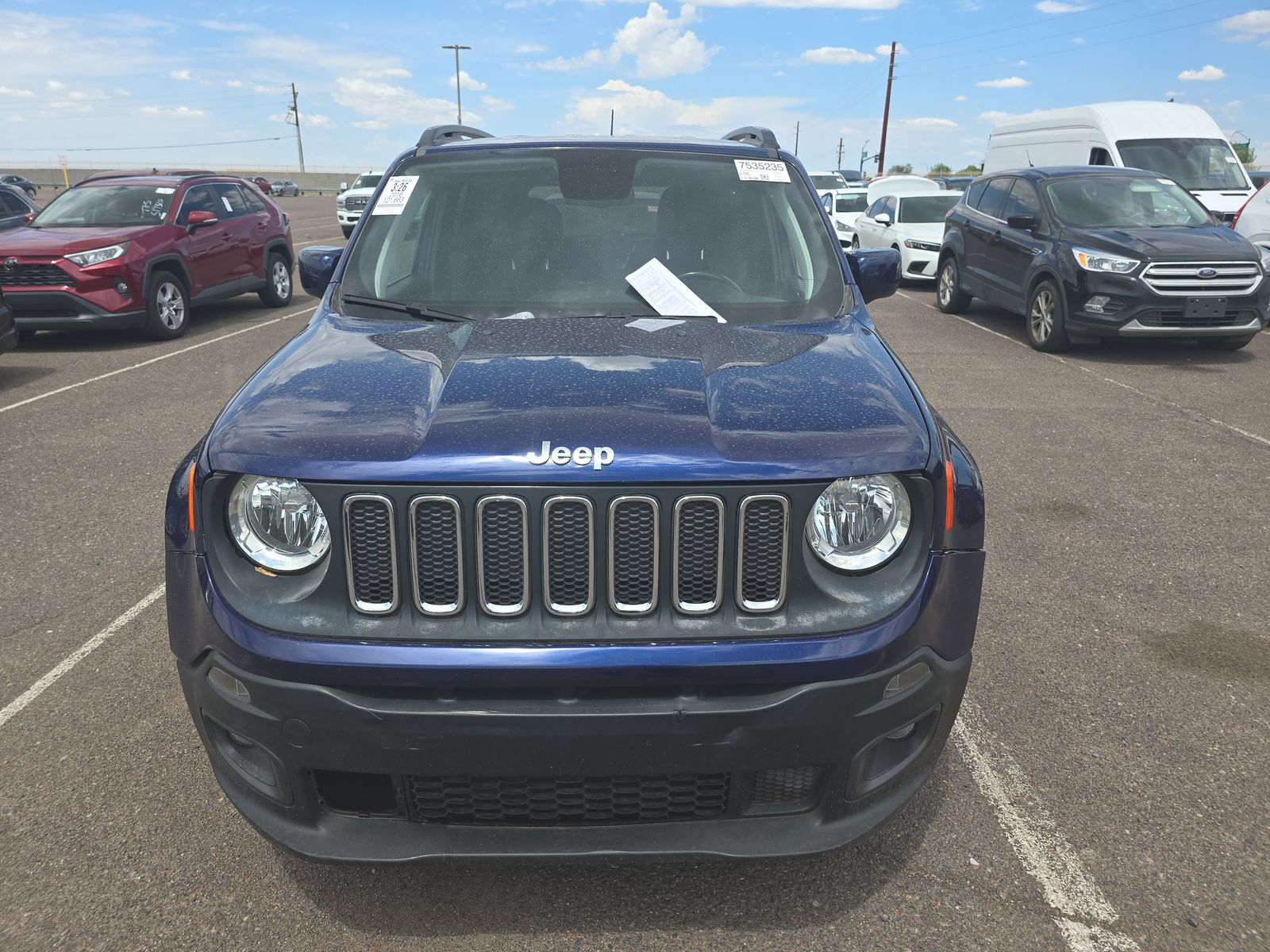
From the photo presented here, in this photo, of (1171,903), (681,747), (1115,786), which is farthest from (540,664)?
(1115,786)

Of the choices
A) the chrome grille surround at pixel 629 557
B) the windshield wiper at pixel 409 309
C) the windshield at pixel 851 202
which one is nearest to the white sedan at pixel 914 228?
the windshield at pixel 851 202

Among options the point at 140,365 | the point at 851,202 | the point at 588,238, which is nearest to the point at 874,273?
the point at 588,238

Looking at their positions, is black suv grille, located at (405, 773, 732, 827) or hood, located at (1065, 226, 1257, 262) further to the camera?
hood, located at (1065, 226, 1257, 262)

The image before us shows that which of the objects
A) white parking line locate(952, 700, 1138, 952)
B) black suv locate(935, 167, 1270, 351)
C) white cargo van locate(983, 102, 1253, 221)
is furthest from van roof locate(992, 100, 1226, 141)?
white parking line locate(952, 700, 1138, 952)

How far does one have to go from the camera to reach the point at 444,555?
2072 millimetres

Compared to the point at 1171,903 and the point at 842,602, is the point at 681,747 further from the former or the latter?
the point at 1171,903

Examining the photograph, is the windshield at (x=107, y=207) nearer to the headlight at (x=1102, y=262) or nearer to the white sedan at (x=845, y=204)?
the headlight at (x=1102, y=262)

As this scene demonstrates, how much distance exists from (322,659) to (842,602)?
1089 mm

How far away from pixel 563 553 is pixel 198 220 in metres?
11.2

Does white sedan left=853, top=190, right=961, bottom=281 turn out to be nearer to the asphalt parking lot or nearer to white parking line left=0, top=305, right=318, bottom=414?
white parking line left=0, top=305, right=318, bottom=414

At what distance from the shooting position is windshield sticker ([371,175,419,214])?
358cm

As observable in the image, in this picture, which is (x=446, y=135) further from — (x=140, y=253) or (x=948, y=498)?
(x=140, y=253)

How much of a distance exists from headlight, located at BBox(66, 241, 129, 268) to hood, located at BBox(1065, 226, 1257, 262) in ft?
32.5

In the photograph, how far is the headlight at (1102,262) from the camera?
9.65m
